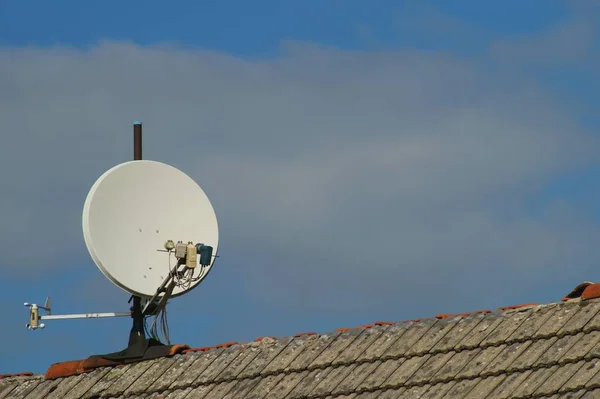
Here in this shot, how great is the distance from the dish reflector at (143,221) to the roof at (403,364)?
1.39 metres

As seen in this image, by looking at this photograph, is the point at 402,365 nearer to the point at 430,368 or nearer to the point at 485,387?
the point at 430,368

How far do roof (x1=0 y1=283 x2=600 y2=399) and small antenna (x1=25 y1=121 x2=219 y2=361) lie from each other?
899mm

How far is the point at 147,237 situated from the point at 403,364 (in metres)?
5.28

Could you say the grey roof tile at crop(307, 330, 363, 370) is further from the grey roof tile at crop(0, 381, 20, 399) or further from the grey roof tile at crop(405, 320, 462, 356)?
the grey roof tile at crop(0, 381, 20, 399)

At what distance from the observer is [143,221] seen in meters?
20.2

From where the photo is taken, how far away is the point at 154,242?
66.3 feet

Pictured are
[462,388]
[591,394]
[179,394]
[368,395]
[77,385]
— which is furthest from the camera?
[77,385]

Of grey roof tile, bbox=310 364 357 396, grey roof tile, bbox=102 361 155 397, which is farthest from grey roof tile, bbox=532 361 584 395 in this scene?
grey roof tile, bbox=102 361 155 397

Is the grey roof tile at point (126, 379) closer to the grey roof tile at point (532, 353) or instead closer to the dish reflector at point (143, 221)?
the dish reflector at point (143, 221)

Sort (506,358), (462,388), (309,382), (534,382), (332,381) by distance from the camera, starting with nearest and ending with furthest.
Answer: (534,382)
(462,388)
(506,358)
(332,381)
(309,382)

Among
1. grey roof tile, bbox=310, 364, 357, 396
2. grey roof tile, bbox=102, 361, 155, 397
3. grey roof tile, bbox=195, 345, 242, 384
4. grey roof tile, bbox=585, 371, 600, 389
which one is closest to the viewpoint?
grey roof tile, bbox=585, 371, 600, 389

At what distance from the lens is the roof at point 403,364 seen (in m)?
14.8

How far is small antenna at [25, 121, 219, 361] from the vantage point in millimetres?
19703

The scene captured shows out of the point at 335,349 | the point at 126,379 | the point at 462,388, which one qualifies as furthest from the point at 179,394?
the point at 462,388
